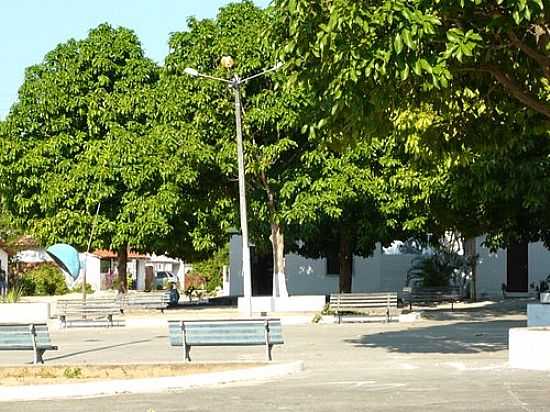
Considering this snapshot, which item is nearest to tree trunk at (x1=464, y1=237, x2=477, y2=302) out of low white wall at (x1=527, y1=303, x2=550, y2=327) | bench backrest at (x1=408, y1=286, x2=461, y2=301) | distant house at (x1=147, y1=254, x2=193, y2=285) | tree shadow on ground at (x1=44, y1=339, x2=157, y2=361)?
bench backrest at (x1=408, y1=286, x2=461, y2=301)

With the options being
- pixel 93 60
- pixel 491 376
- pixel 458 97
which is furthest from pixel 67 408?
pixel 93 60

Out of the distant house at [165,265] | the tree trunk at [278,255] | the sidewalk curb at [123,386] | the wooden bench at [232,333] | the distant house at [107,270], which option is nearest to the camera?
→ the sidewalk curb at [123,386]

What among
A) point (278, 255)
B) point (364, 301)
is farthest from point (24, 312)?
point (364, 301)

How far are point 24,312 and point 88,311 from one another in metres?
3.54

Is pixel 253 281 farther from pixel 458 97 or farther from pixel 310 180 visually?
pixel 458 97

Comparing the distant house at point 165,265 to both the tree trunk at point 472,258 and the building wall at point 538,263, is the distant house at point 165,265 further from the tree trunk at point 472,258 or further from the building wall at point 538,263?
the tree trunk at point 472,258

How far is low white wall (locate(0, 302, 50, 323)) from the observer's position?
33344mm

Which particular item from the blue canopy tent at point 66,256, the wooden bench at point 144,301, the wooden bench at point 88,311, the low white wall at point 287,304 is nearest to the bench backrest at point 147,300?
the wooden bench at point 144,301

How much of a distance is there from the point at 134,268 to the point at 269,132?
→ 43.9 m

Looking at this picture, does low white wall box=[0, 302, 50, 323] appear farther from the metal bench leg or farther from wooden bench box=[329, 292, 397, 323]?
the metal bench leg

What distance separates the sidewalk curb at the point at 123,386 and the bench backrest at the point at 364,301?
1472 centimetres

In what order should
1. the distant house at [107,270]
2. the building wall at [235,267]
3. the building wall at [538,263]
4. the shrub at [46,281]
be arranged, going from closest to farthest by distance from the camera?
1. the building wall at [538,263]
2. the building wall at [235,267]
3. the shrub at [46,281]
4. the distant house at [107,270]

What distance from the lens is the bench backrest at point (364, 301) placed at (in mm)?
29688

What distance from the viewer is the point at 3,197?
39844 mm
